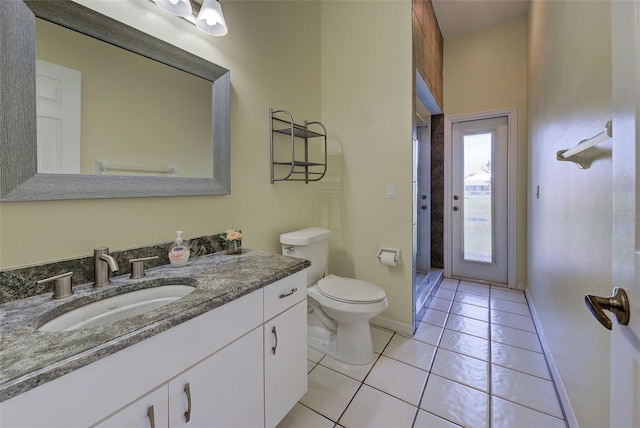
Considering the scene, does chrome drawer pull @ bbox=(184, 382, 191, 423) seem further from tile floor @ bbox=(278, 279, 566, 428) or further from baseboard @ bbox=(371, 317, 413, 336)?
baseboard @ bbox=(371, 317, 413, 336)

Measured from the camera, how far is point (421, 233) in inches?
116

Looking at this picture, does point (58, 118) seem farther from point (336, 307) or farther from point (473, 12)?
point (473, 12)

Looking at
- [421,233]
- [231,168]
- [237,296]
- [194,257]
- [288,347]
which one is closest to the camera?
[237,296]

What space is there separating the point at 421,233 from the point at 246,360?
7.81 ft

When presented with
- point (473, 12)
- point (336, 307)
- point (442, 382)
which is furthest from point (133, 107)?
point (473, 12)

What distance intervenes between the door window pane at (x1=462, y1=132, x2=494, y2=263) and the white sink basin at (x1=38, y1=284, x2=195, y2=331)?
10.6 ft

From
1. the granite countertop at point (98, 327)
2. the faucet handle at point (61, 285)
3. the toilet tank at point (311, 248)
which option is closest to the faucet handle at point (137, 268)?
the granite countertop at point (98, 327)

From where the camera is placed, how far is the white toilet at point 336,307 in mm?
1738

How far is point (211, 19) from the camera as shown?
1.38m

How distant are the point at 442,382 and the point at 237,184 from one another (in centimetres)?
172

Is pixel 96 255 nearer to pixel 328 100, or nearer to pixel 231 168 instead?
pixel 231 168

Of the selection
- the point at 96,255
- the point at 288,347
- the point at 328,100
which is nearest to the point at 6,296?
the point at 96,255

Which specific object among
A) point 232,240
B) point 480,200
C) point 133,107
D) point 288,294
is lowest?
point 288,294

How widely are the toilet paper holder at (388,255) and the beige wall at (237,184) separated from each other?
665 mm
